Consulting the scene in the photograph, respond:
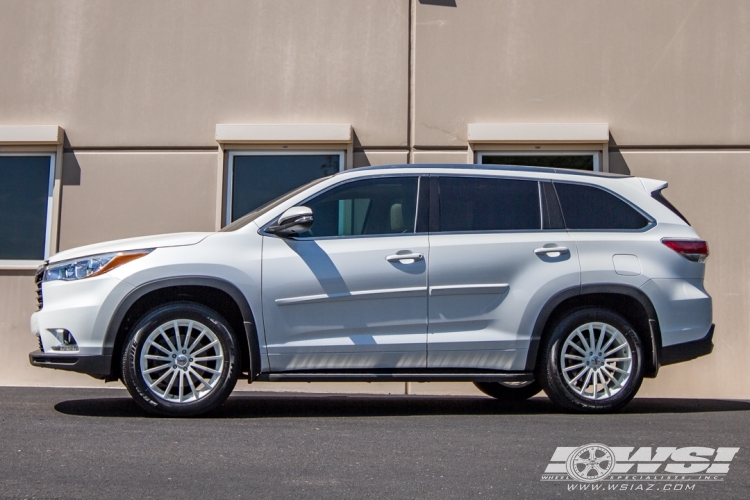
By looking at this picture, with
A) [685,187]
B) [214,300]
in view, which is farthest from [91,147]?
[685,187]

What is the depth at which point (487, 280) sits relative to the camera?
6.93 meters

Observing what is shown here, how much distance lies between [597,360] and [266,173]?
477cm

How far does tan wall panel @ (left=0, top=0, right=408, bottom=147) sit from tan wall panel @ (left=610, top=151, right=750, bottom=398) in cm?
297

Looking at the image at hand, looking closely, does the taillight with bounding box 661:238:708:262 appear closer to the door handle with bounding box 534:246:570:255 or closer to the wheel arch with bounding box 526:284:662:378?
the wheel arch with bounding box 526:284:662:378

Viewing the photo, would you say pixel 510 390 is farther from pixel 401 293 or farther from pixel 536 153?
pixel 536 153

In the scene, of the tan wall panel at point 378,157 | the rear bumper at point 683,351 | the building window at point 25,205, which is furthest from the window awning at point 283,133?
the rear bumper at point 683,351

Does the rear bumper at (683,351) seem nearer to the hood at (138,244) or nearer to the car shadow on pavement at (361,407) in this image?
the car shadow on pavement at (361,407)

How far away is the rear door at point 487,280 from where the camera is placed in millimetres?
6879

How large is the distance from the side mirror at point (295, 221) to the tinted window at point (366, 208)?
0.16m

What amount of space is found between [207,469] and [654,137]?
7.15 m

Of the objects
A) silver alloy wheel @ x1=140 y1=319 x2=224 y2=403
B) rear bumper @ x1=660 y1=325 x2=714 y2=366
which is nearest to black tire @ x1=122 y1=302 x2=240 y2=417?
silver alloy wheel @ x1=140 y1=319 x2=224 y2=403

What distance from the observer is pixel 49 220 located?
10.7m

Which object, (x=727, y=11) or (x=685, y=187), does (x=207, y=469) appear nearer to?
(x=685, y=187)

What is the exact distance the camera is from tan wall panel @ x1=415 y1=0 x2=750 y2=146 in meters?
10.5
